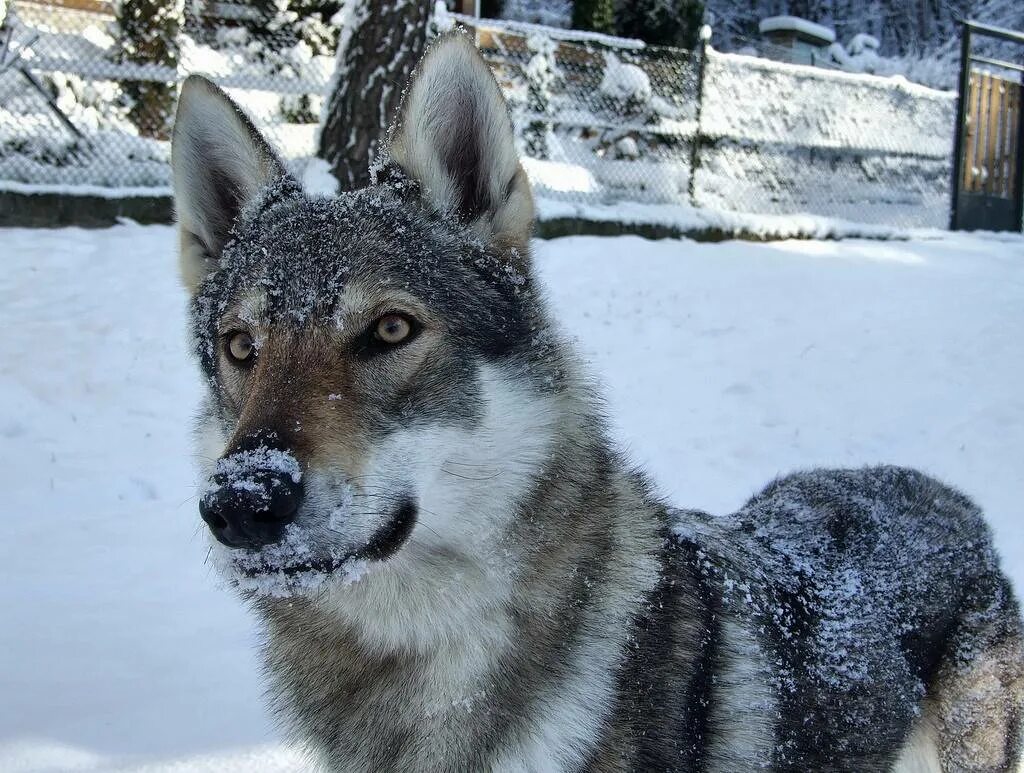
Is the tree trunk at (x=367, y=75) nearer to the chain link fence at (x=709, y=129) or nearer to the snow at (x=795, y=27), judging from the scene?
the chain link fence at (x=709, y=129)

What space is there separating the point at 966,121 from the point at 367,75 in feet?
30.6

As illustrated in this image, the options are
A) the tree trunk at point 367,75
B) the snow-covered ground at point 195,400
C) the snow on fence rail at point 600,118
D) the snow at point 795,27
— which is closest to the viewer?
the snow-covered ground at point 195,400

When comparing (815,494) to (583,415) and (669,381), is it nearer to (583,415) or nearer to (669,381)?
(583,415)

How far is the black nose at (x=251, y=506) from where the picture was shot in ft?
5.06

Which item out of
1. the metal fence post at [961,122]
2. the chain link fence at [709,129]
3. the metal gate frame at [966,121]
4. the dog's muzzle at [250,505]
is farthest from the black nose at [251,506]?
the metal fence post at [961,122]

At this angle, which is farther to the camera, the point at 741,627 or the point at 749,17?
the point at 749,17

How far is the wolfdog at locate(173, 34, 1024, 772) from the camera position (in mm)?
1709

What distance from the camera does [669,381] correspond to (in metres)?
6.61

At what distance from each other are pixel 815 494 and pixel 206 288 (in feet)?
5.87

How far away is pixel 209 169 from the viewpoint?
241 cm

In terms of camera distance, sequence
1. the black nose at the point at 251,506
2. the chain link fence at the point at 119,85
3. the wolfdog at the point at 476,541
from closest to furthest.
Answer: the black nose at the point at 251,506, the wolfdog at the point at 476,541, the chain link fence at the point at 119,85

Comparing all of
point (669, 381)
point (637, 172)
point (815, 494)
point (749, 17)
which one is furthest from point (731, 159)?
point (749, 17)

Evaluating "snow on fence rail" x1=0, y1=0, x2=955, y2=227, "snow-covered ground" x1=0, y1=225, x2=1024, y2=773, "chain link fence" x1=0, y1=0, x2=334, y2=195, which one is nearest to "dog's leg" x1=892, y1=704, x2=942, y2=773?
"snow-covered ground" x1=0, y1=225, x2=1024, y2=773

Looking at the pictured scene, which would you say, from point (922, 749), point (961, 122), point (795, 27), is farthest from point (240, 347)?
point (795, 27)
